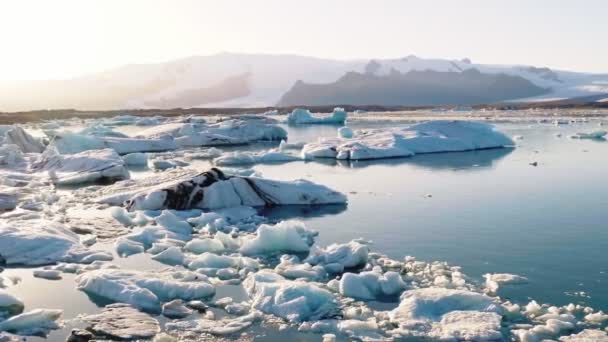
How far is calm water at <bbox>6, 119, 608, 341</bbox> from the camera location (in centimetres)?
561

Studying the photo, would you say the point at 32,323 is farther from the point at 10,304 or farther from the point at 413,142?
the point at 413,142

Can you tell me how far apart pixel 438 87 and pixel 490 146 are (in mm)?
71872

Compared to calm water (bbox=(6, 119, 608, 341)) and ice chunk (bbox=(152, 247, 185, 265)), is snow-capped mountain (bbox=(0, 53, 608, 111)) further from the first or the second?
ice chunk (bbox=(152, 247, 185, 265))

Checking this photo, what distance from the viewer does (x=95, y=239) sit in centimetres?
758

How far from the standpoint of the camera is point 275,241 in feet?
22.8

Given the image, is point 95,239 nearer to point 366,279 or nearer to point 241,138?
point 366,279

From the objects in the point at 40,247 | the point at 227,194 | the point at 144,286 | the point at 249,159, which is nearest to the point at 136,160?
the point at 249,159

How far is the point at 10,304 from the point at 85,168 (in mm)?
8881

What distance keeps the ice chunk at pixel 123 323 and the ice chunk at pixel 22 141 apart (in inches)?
618

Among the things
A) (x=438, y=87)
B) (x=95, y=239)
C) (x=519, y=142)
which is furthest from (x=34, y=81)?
(x=95, y=239)

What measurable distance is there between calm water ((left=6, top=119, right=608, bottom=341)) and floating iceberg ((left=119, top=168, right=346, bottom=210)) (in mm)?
469

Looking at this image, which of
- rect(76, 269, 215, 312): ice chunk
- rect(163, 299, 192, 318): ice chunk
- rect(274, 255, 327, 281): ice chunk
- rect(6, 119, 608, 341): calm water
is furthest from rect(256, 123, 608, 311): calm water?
rect(163, 299, 192, 318): ice chunk

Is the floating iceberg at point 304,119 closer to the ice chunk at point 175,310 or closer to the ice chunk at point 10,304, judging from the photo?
the ice chunk at point 175,310

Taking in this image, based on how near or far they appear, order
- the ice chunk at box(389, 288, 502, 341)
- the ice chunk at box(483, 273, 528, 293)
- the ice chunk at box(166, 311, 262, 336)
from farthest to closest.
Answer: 1. the ice chunk at box(483, 273, 528, 293)
2. the ice chunk at box(166, 311, 262, 336)
3. the ice chunk at box(389, 288, 502, 341)
